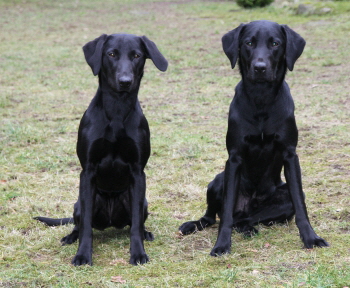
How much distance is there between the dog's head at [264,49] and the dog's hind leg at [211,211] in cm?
97

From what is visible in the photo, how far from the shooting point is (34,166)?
6.70 metres

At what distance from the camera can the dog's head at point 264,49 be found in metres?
4.19

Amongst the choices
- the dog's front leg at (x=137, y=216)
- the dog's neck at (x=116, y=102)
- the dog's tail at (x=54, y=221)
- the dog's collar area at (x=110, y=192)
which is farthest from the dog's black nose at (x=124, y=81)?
the dog's tail at (x=54, y=221)

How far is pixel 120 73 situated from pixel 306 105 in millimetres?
5591

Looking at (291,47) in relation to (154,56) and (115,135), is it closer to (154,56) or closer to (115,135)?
(154,56)

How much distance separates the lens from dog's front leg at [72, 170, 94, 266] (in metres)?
4.11

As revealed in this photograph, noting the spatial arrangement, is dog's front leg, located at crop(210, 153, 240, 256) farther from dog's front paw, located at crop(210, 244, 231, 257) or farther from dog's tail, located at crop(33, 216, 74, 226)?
dog's tail, located at crop(33, 216, 74, 226)

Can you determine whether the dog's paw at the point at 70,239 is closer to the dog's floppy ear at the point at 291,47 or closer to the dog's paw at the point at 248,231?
the dog's paw at the point at 248,231

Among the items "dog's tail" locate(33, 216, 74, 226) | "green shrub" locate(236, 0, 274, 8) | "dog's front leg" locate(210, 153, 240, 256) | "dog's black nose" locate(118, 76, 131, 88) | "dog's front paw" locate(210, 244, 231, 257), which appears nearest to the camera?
"dog's black nose" locate(118, 76, 131, 88)

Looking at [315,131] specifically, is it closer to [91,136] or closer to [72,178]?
[72,178]

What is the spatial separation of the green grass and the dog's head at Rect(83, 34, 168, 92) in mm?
1268

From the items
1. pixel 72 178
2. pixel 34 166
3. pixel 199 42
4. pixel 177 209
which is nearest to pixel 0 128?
pixel 34 166

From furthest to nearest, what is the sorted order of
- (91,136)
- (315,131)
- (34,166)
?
(315,131), (34,166), (91,136)

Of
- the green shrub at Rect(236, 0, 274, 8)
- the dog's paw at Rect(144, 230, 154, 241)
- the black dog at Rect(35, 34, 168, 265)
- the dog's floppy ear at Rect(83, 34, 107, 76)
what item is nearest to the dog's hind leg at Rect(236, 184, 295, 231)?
the dog's paw at Rect(144, 230, 154, 241)
